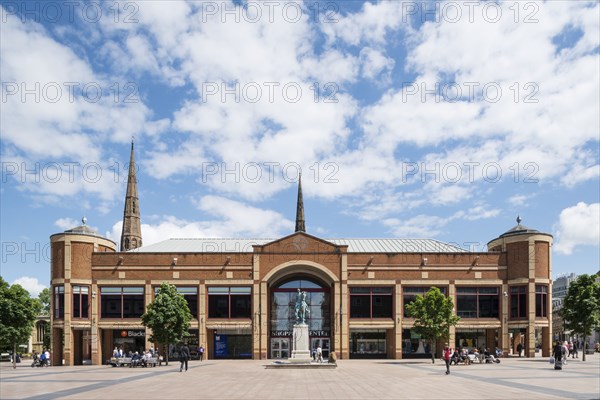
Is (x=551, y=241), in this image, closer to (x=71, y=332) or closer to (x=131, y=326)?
(x=131, y=326)

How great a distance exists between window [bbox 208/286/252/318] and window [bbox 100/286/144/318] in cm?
691

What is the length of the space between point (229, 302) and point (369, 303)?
13993 mm

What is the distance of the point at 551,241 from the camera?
204ft

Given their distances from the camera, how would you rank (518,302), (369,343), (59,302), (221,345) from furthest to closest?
1. (369,343)
2. (221,345)
3. (518,302)
4. (59,302)

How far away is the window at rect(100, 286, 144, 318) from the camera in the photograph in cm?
6172

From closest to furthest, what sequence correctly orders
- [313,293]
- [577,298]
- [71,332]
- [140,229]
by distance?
[577,298], [71,332], [313,293], [140,229]

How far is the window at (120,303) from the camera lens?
61.7 m

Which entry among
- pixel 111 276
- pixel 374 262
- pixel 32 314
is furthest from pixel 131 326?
pixel 374 262

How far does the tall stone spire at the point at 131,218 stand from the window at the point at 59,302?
38.1 meters

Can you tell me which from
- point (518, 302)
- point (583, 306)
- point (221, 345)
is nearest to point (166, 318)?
point (221, 345)

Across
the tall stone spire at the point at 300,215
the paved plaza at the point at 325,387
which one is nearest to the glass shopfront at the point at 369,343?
the paved plaza at the point at 325,387

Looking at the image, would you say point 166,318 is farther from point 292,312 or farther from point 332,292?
point 332,292

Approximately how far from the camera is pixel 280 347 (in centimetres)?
6356

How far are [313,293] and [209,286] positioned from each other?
10.8 meters
